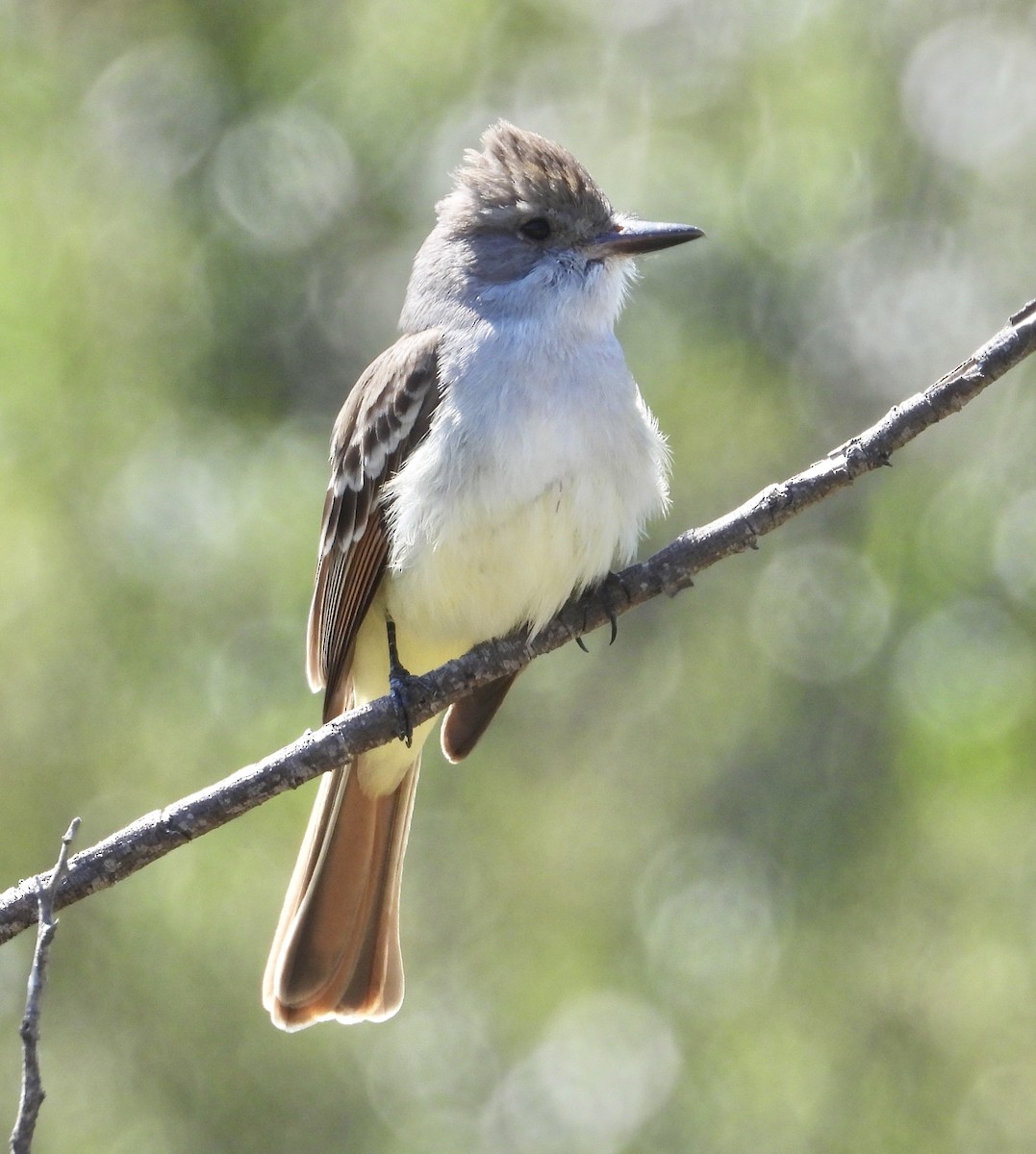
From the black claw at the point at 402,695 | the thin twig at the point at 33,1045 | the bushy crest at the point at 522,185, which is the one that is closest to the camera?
the thin twig at the point at 33,1045

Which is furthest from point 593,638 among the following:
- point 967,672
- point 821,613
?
point 967,672

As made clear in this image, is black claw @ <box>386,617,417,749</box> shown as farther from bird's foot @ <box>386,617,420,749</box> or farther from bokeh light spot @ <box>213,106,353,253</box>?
bokeh light spot @ <box>213,106,353,253</box>

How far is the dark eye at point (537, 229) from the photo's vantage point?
4375mm

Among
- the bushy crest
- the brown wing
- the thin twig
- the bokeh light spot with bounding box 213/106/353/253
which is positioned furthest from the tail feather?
the bokeh light spot with bounding box 213/106/353/253

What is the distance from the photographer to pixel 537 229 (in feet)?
14.4

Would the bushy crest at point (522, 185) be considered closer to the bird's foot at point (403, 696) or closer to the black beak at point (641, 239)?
the black beak at point (641, 239)

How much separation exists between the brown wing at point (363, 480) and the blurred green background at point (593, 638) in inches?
62.1

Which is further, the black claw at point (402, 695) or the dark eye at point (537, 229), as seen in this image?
the dark eye at point (537, 229)

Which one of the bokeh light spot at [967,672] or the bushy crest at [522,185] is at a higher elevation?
the bushy crest at [522,185]

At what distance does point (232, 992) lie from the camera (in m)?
5.72

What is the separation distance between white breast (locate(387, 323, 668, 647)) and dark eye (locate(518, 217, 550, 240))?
1.37 ft

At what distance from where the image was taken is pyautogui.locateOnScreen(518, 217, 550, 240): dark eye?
172 inches

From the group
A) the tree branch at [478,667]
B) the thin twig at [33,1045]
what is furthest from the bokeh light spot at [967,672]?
the thin twig at [33,1045]

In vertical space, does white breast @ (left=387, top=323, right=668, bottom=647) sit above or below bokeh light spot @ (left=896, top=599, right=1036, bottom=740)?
below
